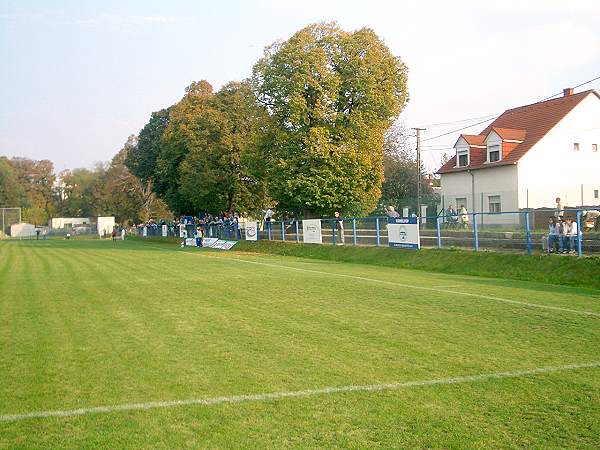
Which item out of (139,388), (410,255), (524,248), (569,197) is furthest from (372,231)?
(139,388)

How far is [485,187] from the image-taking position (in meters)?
38.7

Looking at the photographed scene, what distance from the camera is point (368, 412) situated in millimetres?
5551

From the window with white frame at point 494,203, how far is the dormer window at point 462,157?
4094mm

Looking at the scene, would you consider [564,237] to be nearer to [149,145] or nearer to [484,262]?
[484,262]

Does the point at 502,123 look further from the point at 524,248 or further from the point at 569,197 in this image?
the point at 524,248

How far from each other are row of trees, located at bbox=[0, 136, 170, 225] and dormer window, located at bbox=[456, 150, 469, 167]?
56690mm

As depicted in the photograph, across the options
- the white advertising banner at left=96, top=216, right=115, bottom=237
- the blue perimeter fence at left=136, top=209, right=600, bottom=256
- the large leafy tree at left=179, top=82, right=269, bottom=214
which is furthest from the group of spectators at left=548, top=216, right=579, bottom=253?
the white advertising banner at left=96, top=216, right=115, bottom=237

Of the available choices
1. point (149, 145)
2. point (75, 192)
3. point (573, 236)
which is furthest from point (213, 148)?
point (75, 192)

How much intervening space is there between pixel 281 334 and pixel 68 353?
2949mm

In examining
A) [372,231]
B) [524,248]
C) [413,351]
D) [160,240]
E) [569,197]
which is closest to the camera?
[413,351]

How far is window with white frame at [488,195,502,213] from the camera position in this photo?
36034 millimetres

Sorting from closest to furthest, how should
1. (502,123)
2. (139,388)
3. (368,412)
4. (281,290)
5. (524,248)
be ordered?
→ (368,412) → (139,388) → (281,290) → (524,248) → (502,123)

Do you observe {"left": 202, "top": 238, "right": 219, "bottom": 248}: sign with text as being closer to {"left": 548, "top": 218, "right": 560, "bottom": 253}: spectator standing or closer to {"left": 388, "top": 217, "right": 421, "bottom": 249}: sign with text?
{"left": 388, "top": 217, "right": 421, "bottom": 249}: sign with text

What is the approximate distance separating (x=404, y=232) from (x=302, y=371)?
19.4 metres
